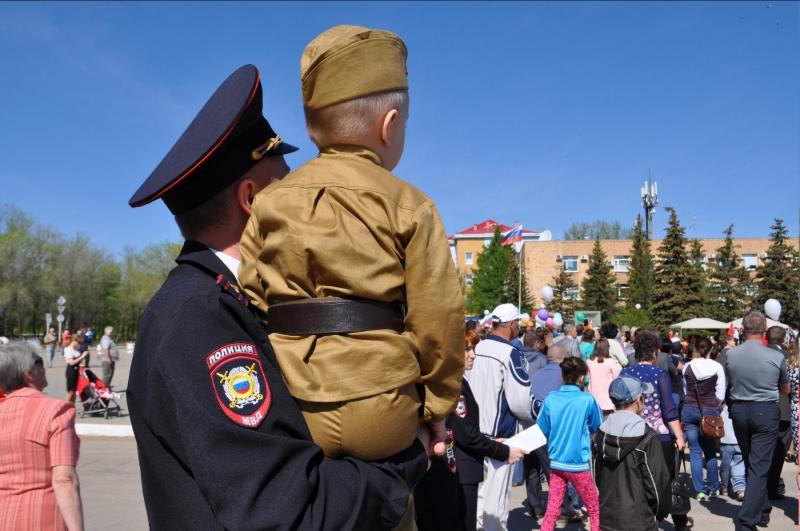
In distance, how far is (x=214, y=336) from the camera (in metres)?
1.31

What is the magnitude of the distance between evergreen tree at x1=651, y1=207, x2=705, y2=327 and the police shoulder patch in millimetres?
46443

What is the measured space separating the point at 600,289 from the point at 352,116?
58.5 metres

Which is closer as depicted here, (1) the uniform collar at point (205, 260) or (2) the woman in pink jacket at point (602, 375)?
(1) the uniform collar at point (205, 260)

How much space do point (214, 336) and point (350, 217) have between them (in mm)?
388

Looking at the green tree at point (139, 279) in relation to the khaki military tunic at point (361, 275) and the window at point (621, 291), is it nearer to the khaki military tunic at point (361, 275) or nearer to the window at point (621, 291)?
the window at point (621, 291)

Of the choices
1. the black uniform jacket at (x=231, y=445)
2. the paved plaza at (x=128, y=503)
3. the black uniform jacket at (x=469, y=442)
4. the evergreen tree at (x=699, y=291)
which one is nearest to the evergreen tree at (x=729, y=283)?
the evergreen tree at (x=699, y=291)

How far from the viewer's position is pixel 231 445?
3.98ft

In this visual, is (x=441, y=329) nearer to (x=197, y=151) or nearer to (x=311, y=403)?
(x=311, y=403)

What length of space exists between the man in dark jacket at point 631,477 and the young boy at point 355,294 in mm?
4669

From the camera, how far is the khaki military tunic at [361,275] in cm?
129

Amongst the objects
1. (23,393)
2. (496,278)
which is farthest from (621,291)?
(23,393)

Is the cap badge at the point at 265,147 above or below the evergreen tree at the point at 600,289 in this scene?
above

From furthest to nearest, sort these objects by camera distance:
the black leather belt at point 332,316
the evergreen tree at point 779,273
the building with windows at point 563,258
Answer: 1. the building with windows at point 563,258
2. the evergreen tree at point 779,273
3. the black leather belt at point 332,316

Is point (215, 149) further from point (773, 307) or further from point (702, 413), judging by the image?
point (773, 307)
